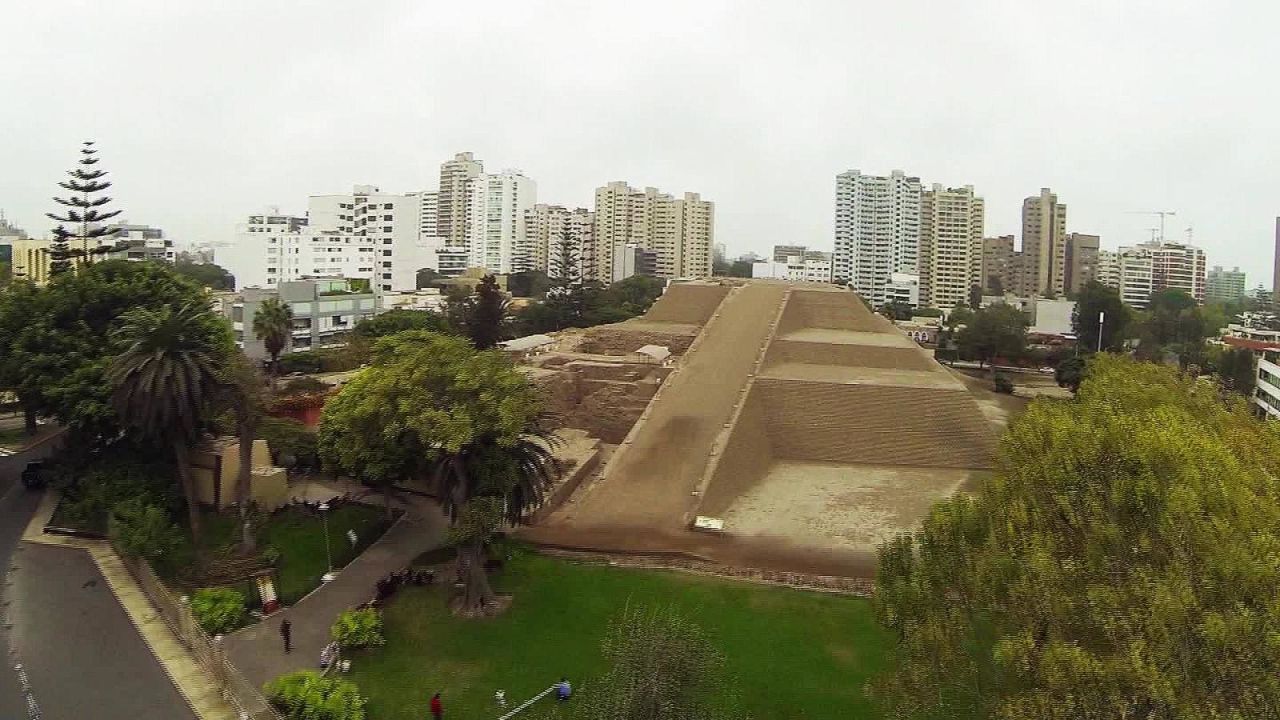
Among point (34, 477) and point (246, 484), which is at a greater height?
point (246, 484)

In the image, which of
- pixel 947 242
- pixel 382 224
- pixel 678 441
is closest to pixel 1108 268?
pixel 947 242

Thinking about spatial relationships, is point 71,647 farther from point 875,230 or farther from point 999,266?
point 999,266

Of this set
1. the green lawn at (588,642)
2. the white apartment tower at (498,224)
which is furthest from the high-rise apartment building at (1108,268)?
the green lawn at (588,642)

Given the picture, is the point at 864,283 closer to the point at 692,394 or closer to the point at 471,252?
the point at 471,252

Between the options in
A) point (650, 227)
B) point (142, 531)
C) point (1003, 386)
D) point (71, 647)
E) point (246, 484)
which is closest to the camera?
point (71, 647)

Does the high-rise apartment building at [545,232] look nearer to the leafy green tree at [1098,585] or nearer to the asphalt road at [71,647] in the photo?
the asphalt road at [71,647]

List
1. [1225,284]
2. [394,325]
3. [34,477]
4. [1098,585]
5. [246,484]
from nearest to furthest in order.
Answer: [1098,585], [246,484], [34,477], [394,325], [1225,284]

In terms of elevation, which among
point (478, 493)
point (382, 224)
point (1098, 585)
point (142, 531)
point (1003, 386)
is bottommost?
point (142, 531)
